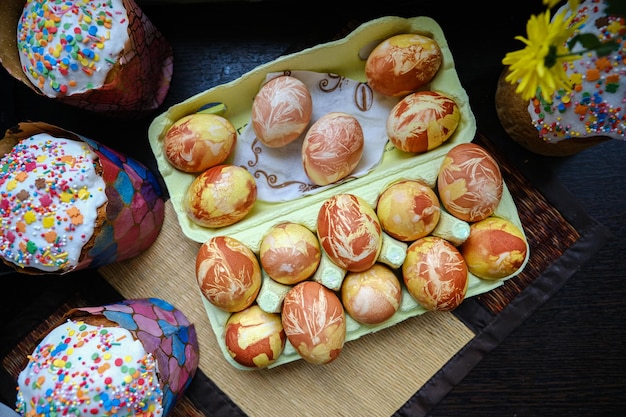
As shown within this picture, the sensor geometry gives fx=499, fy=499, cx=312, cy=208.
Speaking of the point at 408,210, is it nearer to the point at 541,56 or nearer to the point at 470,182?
the point at 470,182

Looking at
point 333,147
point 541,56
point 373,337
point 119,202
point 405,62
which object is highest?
point 541,56

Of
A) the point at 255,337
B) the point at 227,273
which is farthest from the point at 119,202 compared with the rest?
the point at 255,337

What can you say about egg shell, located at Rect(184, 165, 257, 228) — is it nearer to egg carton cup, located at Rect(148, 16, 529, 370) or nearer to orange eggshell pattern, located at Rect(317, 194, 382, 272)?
egg carton cup, located at Rect(148, 16, 529, 370)

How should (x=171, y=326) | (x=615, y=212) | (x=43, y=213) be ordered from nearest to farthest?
1. (x=43, y=213)
2. (x=171, y=326)
3. (x=615, y=212)

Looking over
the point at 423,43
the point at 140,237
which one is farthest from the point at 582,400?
the point at 140,237

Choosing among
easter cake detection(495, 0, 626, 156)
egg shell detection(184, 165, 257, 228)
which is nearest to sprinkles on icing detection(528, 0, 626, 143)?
easter cake detection(495, 0, 626, 156)

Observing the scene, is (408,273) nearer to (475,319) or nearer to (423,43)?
(475,319)
